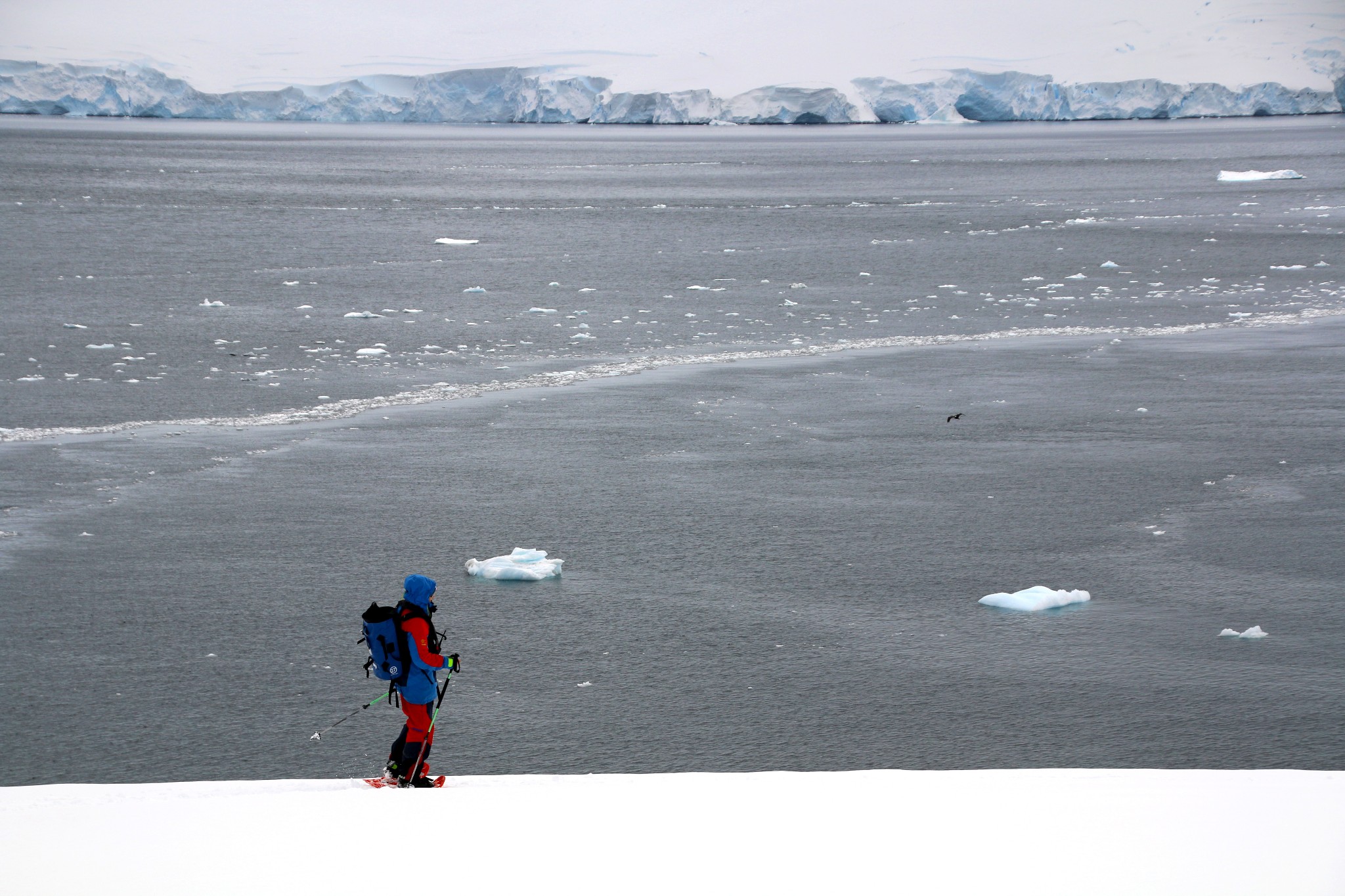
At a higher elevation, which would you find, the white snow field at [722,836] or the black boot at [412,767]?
the white snow field at [722,836]

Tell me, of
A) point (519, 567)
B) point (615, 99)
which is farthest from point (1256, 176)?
point (615, 99)

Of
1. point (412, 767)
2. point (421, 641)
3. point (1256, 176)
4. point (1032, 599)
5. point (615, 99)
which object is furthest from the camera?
point (615, 99)

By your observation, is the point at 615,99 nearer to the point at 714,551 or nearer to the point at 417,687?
the point at 714,551

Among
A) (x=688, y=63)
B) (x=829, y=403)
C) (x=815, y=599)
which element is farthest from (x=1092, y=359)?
(x=688, y=63)

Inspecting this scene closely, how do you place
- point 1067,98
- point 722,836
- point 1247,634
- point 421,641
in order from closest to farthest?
point 722,836
point 421,641
point 1247,634
point 1067,98

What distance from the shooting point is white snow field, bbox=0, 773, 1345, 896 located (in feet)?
12.8

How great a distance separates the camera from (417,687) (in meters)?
5.07

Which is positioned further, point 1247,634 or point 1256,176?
point 1256,176

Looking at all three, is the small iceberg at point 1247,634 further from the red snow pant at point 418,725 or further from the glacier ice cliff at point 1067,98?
the glacier ice cliff at point 1067,98

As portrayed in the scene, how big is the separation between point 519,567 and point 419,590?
10.0ft

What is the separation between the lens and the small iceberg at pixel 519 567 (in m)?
7.93

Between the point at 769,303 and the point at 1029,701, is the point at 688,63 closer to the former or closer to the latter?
the point at 769,303

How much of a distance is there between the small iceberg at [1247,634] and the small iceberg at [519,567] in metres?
3.61

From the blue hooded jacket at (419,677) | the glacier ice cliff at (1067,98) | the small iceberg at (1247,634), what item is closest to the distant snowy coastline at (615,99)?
the glacier ice cliff at (1067,98)
